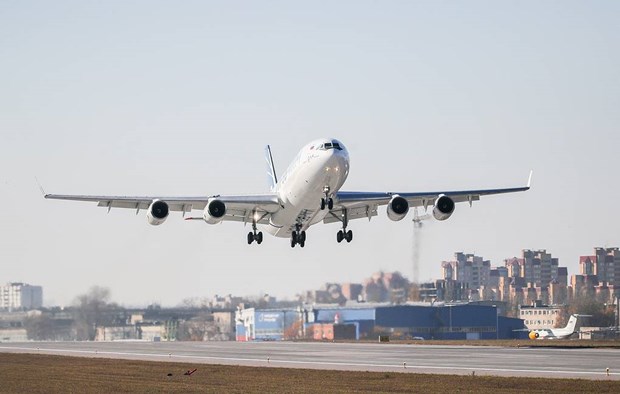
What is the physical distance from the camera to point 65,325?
12681 cm

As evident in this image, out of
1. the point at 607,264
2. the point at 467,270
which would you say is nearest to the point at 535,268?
the point at 467,270

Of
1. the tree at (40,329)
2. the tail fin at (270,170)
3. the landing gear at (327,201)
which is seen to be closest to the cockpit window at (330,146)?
the landing gear at (327,201)

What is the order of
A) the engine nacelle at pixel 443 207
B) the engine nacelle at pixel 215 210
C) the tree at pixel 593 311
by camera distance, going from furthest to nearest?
1. the tree at pixel 593 311
2. the engine nacelle at pixel 443 207
3. the engine nacelle at pixel 215 210

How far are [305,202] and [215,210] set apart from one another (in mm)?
6819

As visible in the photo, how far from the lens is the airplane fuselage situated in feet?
191

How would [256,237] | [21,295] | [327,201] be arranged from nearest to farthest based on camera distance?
1. [327,201]
2. [256,237]
3. [21,295]

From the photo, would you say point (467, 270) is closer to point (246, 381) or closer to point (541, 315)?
point (541, 315)

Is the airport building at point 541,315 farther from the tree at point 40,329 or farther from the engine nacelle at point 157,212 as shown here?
the engine nacelle at point 157,212

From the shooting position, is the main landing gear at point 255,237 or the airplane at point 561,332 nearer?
the main landing gear at point 255,237

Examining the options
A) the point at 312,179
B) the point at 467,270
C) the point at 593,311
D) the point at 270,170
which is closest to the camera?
the point at 312,179

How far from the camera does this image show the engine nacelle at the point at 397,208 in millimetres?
66625

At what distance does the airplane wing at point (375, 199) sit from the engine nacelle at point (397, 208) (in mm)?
438

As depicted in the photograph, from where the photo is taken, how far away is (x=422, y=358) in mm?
68188

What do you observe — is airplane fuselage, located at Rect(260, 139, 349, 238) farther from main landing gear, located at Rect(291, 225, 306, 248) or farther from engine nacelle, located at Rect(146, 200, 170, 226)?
engine nacelle, located at Rect(146, 200, 170, 226)
